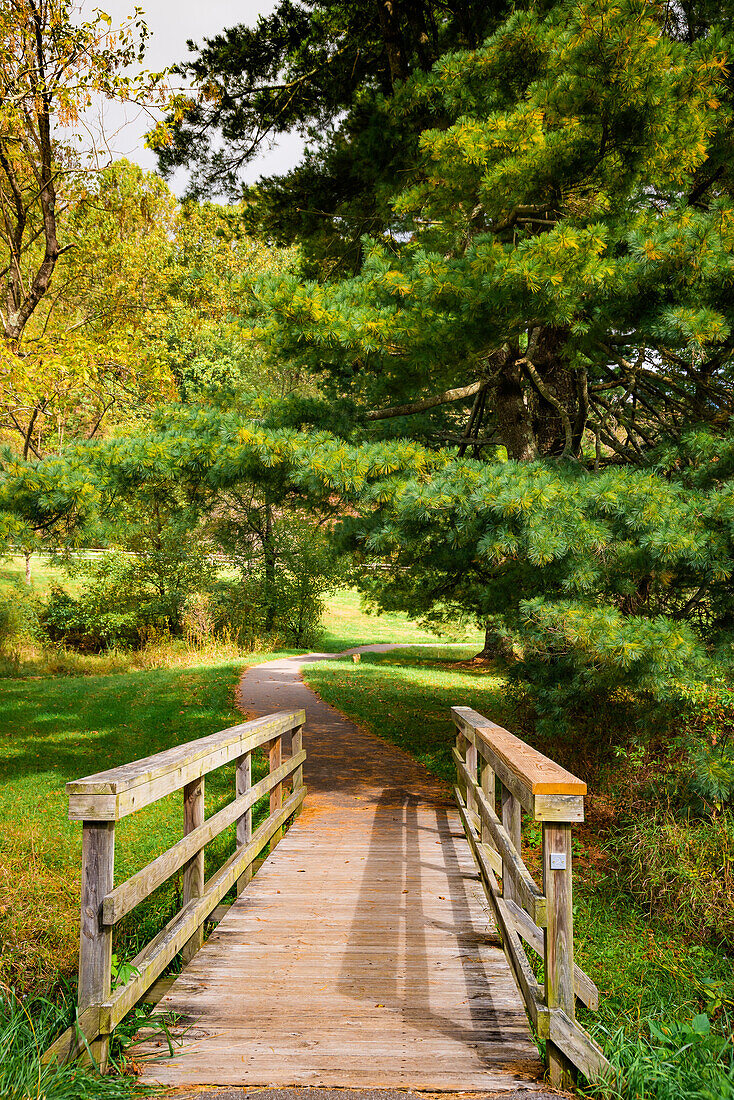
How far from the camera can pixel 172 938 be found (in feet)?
10.8

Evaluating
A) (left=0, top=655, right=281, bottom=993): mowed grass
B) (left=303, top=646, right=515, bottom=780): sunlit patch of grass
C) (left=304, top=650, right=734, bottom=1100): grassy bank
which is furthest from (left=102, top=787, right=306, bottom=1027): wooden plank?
(left=303, top=646, right=515, bottom=780): sunlit patch of grass

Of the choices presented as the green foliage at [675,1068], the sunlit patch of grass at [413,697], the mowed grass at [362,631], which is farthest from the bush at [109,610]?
the green foliage at [675,1068]

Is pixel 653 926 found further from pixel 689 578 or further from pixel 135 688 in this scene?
pixel 135 688

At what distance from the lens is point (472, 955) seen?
384 cm

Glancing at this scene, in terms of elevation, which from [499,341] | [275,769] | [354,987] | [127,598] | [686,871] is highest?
[499,341]

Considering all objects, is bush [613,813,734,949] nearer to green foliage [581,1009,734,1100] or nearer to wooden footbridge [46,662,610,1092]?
wooden footbridge [46,662,610,1092]

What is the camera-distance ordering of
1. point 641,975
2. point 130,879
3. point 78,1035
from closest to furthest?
point 78,1035
point 130,879
point 641,975

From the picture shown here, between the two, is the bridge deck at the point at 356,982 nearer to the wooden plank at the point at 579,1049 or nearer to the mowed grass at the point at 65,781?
the wooden plank at the point at 579,1049

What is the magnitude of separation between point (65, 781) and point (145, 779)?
6.28m

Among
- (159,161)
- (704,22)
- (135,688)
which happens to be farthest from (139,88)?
(135,688)

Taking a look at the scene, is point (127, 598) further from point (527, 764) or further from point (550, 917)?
point (550, 917)

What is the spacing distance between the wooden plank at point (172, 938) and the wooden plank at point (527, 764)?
1.73 meters

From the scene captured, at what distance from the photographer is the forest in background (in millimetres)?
5324

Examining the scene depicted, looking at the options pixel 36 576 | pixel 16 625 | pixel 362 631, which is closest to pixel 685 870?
pixel 16 625
